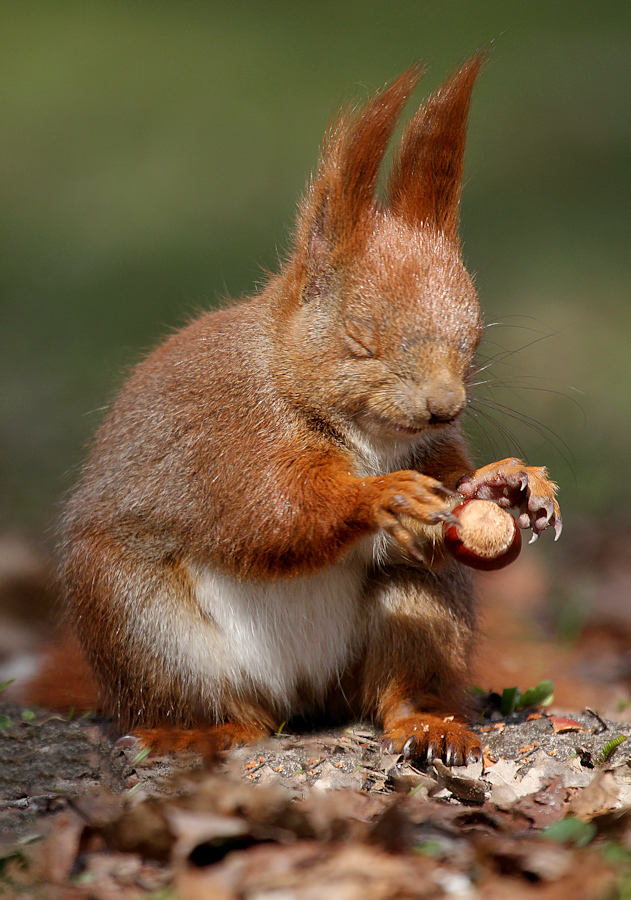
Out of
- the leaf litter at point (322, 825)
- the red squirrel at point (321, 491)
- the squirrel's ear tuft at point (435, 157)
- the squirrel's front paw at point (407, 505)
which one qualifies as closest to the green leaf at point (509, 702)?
the red squirrel at point (321, 491)

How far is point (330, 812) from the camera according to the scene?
2318mm

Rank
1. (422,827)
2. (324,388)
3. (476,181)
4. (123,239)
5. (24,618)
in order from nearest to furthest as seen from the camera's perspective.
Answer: (422,827)
(324,388)
(24,618)
(123,239)
(476,181)

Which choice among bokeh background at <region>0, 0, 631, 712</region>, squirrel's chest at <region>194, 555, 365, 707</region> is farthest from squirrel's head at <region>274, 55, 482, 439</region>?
bokeh background at <region>0, 0, 631, 712</region>

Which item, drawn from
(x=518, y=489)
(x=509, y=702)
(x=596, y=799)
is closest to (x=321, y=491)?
(x=518, y=489)

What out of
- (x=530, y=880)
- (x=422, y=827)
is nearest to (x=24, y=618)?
(x=422, y=827)

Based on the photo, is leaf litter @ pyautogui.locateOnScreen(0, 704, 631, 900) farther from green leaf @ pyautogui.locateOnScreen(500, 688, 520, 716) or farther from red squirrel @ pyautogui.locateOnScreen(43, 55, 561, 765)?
green leaf @ pyautogui.locateOnScreen(500, 688, 520, 716)

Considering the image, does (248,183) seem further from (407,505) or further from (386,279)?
(407,505)

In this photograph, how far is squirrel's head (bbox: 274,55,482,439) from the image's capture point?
2990mm

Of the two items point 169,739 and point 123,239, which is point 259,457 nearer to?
point 169,739

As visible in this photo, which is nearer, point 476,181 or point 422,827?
point 422,827

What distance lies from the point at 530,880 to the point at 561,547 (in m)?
4.64

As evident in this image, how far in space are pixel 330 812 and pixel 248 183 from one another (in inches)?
380

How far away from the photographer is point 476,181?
1086cm

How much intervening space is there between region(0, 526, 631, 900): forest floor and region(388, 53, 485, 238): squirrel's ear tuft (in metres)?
1.86
